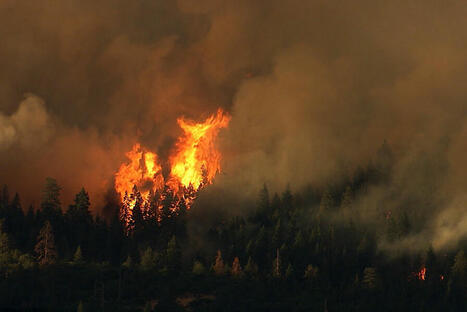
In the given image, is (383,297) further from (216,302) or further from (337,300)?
(216,302)

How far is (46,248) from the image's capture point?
190875 mm

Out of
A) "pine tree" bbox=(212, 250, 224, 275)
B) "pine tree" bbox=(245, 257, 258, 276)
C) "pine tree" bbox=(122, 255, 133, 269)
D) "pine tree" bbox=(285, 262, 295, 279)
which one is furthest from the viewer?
"pine tree" bbox=(285, 262, 295, 279)

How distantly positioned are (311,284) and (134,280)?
2879 cm

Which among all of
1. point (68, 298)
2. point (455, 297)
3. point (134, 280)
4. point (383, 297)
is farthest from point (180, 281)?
point (455, 297)

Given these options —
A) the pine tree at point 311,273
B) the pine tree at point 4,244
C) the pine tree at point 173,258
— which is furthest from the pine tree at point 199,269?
the pine tree at point 4,244

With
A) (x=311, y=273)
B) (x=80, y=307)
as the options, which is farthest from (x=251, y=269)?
(x=80, y=307)

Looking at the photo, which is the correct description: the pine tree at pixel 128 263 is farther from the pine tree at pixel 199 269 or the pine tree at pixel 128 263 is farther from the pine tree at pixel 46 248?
the pine tree at pixel 46 248

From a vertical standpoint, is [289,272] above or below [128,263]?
below

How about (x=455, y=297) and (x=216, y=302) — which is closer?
(x=216, y=302)

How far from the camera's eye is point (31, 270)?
185875 mm

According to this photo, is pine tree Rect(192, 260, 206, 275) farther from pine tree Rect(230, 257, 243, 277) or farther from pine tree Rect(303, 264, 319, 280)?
pine tree Rect(303, 264, 319, 280)

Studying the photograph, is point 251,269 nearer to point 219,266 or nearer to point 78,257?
point 219,266

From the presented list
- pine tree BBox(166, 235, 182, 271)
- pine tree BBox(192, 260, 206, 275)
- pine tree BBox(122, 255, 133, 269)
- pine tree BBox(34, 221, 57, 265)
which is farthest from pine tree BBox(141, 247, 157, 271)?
pine tree BBox(34, 221, 57, 265)

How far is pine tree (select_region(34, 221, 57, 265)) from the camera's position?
625ft
